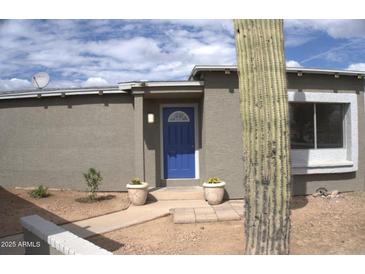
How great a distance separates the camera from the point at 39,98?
9.87m

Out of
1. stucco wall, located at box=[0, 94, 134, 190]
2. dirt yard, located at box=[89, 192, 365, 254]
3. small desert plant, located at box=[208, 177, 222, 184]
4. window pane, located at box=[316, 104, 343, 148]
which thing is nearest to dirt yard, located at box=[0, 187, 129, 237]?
stucco wall, located at box=[0, 94, 134, 190]

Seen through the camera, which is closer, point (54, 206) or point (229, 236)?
point (229, 236)

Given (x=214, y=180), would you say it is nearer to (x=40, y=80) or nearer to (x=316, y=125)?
(x=316, y=125)

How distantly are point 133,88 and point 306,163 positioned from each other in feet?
16.6

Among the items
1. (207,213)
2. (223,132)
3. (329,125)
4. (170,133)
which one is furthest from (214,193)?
(329,125)

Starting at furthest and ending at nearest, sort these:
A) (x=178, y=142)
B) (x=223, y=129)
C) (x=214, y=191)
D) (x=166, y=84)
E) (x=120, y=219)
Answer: (x=178, y=142) → (x=166, y=84) → (x=223, y=129) → (x=214, y=191) → (x=120, y=219)

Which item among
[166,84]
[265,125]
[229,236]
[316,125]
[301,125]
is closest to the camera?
[265,125]

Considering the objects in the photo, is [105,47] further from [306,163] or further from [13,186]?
[306,163]

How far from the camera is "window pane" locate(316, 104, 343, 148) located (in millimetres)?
9062

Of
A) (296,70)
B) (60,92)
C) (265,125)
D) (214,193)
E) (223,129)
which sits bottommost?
(214,193)

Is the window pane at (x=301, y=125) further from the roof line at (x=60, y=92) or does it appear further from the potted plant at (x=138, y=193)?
the roof line at (x=60, y=92)

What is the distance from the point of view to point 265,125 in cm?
288

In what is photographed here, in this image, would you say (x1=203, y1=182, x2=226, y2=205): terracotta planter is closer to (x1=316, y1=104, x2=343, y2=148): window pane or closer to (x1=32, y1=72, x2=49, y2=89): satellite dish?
(x1=316, y1=104, x2=343, y2=148): window pane

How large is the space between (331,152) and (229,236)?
17.0ft
